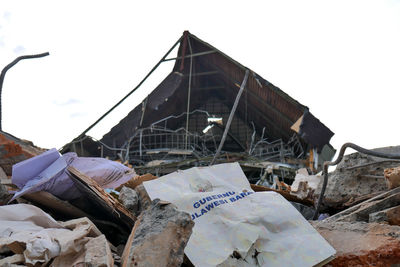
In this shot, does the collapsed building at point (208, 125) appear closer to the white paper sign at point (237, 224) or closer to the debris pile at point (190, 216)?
the debris pile at point (190, 216)

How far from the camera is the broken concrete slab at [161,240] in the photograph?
170cm

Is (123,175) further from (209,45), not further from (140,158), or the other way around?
(209,45)

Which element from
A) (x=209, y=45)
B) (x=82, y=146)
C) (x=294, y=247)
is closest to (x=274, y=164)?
(x=209, y=45)

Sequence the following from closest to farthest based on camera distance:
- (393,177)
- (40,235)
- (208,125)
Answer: (40,235)
(393,177)
(208,125)

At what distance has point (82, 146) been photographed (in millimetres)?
10367

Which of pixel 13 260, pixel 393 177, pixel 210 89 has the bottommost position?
pixel 13 260

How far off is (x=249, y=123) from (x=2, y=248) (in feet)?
34.3

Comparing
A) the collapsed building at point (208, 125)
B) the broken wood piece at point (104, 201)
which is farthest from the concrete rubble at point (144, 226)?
the collapsed building at point (208, 125)

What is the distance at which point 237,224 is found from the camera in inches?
88.1

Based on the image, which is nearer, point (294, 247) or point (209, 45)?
point (294, 247)

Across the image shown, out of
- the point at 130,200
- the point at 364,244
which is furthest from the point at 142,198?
the point at 364,244

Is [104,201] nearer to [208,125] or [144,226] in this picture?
[144,226]

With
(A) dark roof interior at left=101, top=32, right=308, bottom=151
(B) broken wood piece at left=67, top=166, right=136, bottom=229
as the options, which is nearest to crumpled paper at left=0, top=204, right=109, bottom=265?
(B) broken wood piece at left=67, top=166, right=136, bottom=229

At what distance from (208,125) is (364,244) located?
32.6 feet
